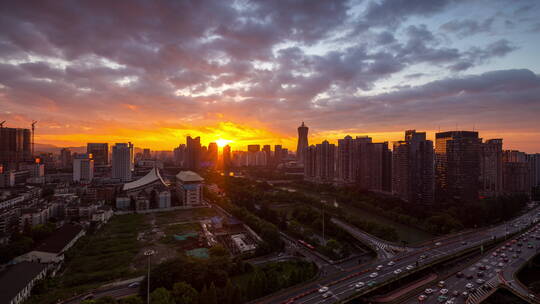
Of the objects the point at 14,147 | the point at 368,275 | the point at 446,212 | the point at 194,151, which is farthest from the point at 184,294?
the point at 194,151

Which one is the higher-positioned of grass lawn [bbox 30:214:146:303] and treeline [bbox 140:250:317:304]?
treeline [bbox 140:250:317:304]

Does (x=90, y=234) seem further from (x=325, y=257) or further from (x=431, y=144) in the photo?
(x=431, y=144)

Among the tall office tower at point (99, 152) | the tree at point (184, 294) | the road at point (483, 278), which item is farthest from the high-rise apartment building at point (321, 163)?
the tall office tower at point (99, 152)

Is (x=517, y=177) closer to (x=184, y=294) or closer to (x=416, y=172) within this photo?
(x=416, y=172)

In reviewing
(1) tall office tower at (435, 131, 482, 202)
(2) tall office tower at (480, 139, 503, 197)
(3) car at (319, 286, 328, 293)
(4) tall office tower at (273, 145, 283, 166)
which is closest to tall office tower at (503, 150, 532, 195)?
(2) tall office tower at (480, 139, 503, 197)

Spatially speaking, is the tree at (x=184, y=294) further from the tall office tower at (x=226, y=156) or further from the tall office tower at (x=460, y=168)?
the tall office tower at (x=226, y=156)

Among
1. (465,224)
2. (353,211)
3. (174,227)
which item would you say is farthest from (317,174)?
(174,227)

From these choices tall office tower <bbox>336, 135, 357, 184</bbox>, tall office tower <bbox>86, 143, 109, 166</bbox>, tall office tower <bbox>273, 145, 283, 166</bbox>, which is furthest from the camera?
tall office tower <bbox>273, 145, 283, 166</bbox>

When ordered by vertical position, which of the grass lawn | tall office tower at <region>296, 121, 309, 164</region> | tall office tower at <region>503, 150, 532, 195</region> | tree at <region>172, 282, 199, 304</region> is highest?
tall office tower at <region>296, 121, 309, 164</region>

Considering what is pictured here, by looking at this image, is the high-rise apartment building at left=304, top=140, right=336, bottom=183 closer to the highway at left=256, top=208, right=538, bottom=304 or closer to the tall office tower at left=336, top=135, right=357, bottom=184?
the tall office tower at left=336, top=135, right=357, bottom=184
